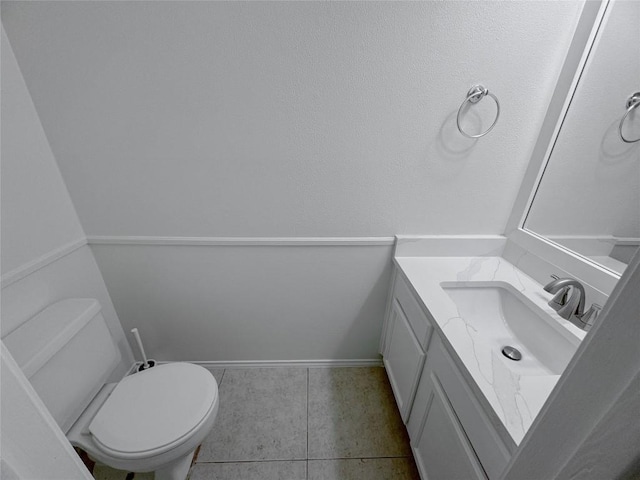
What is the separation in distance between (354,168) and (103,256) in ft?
4.34

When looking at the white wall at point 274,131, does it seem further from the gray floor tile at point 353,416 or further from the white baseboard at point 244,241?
the gray floor tile at point 353,416

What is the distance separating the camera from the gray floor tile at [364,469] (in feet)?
3.94

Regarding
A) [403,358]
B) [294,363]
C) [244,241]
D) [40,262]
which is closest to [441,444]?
[403,358]

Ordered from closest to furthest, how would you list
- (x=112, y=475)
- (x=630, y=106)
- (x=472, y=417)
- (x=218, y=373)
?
1. (x=472, y=417)
2. (x=630, y=106)
3. (x=112, y=475)
4. (x=218, y=373)

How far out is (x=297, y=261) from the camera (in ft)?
4.57

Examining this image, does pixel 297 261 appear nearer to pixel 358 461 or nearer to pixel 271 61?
pixel 271 61

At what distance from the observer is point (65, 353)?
38.9 inches

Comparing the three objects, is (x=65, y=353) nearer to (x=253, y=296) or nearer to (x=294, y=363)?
(x=253, y=296)

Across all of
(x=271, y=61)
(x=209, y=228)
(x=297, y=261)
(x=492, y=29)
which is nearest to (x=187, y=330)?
(x=209, y=228)

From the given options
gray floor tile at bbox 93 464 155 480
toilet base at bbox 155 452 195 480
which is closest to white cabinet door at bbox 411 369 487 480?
toilet base at bbox 155 452 195 480

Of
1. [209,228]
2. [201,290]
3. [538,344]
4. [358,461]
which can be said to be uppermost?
[209,228]

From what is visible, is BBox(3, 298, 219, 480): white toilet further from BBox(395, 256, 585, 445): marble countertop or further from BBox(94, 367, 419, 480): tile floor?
BBox(395, 256, 585, 445): marble countertop

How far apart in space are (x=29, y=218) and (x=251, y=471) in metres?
1.42

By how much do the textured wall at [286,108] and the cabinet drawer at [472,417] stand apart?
2.14ft
